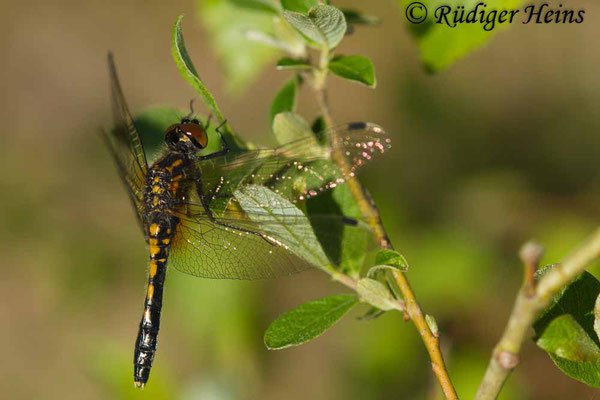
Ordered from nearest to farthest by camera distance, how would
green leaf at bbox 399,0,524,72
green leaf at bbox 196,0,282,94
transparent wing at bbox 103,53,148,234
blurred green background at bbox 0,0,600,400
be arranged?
green leaf at bbox 399,0,524,72, transparent wing at bbox 103,53,148,234, green leaf at bbox 196,0,282,94, blurred green background at bbox 0,0,600,400

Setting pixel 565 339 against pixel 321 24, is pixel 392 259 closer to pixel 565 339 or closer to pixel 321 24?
pixel 565 339

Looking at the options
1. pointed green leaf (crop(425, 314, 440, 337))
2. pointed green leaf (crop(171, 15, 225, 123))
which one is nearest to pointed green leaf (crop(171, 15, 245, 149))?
pointed green leaf (crop(171, 15, 225, 123))

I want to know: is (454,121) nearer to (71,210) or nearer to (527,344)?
(527,344)

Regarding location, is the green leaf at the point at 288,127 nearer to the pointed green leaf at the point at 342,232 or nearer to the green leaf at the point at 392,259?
the pointed green leaf at the point at 342,232

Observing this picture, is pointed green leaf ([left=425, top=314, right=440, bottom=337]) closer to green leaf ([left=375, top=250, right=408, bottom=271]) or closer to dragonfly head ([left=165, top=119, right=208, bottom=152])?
green leaf ([left=375, top=250, right=408, bottom=271])

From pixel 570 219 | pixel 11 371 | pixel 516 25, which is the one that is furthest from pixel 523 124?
pixel 11 371

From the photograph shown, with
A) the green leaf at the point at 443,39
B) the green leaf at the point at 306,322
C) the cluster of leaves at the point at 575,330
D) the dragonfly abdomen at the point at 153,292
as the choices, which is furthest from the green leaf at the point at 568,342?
the dragonfly abdomen at the point at 153,292
